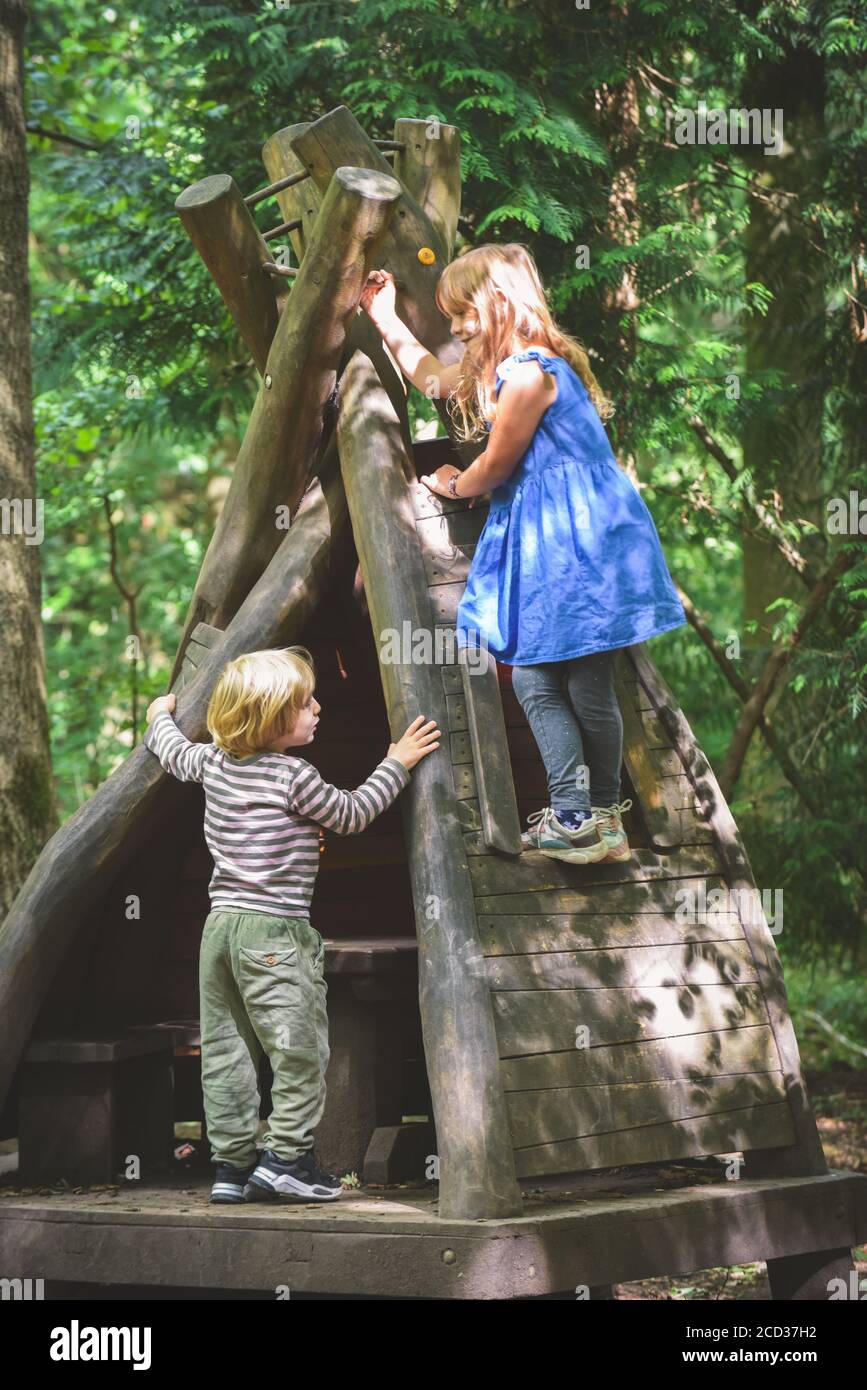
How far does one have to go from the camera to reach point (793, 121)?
30.5 ft

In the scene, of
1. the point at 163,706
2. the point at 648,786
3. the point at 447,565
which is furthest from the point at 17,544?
the point at 648,786

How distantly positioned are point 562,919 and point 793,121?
664 centimetres

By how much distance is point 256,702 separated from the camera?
4.51 metres

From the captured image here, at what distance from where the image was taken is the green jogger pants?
443cm

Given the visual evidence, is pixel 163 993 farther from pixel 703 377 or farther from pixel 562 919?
pixel 703 377

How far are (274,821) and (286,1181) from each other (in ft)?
3.56

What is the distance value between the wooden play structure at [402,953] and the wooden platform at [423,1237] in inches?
0.4

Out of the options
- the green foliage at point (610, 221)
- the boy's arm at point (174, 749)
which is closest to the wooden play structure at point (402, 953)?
the boy's arm at point (174, 749)

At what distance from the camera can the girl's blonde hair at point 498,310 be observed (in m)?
4.80

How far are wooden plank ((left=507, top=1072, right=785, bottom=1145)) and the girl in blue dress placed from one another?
2.45 feet

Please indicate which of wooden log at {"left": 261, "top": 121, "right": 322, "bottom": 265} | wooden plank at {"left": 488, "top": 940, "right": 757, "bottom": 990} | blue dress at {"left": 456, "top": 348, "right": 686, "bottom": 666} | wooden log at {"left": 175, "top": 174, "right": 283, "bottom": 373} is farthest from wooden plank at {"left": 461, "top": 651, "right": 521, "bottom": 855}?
wooden log at {"left": 261, "top": 121, "right": 322, "bottom": 265}

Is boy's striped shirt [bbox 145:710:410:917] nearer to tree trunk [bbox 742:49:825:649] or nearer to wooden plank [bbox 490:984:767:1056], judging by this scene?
wooden plank [bbox 490:984:767:1056]

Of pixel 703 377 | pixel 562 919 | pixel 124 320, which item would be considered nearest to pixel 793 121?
pixel 703 377

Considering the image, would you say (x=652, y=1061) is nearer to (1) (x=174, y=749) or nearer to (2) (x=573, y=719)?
(2) (x=573, y=719)
